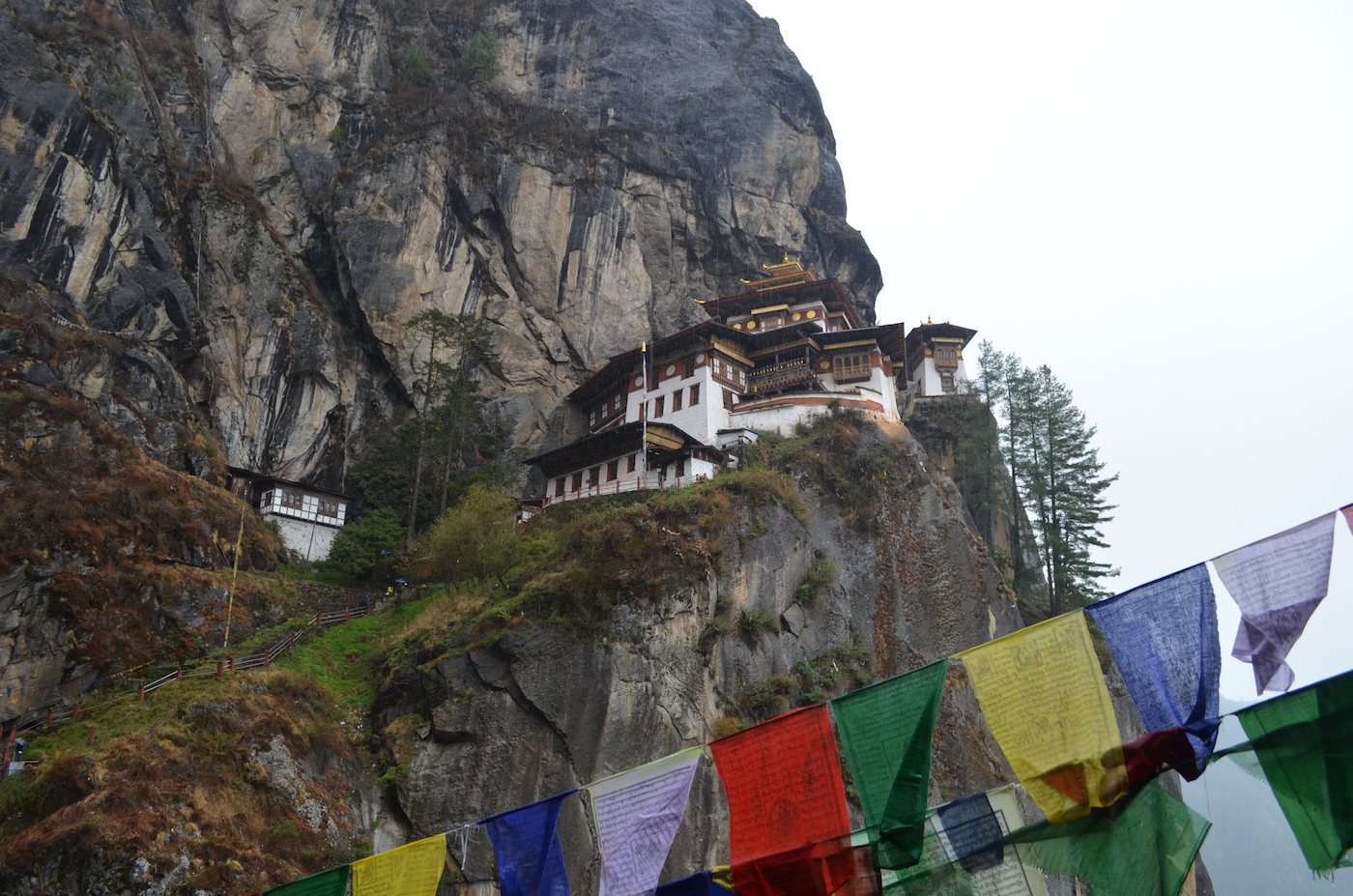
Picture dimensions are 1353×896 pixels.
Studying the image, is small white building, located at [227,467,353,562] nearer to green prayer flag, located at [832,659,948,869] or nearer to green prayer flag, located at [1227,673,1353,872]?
green prayer flag, located at [832,659,948,869]

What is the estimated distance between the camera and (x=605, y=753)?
2491 centimetres

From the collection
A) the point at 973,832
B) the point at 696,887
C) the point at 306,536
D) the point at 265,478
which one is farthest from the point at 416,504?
the point at 973,832

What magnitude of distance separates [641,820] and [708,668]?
58.6 feet

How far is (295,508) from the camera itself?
40625 millimetres

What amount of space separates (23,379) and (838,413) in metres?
32.9

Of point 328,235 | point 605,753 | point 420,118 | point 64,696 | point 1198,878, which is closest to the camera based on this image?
point 64,696

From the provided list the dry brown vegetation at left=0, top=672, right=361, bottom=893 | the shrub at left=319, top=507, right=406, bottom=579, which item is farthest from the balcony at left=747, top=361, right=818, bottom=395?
the dry brown vegetation at left=0, top=672, right=361, bottom=893

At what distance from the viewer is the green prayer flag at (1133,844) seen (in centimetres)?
886

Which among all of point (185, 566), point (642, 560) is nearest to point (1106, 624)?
point (642, 560)

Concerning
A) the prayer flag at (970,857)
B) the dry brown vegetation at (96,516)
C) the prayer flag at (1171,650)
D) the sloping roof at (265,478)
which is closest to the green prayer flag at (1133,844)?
the prayer flag at (970,857)

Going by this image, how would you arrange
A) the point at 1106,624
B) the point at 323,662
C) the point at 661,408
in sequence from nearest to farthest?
the point at 1106,624, the point at 323,662, the point at 661,408

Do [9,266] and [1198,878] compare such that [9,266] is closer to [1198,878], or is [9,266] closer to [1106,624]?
[1106,624]

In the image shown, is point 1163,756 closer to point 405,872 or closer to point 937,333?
point 405,872

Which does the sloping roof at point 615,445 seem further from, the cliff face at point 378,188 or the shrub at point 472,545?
the shrub at point 472,545
